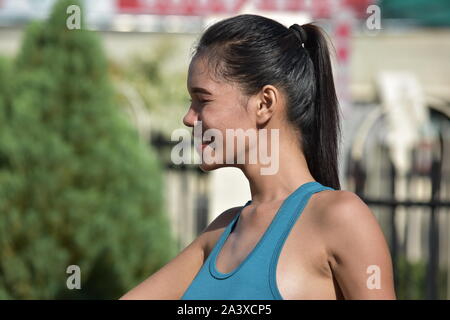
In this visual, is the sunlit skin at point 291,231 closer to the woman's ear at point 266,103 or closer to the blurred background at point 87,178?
the woman's ear at point 266,103

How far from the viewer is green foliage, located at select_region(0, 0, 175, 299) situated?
5035 mm

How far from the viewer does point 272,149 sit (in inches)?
77.4

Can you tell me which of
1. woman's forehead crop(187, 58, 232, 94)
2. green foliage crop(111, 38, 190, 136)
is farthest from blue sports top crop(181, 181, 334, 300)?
green foliage crop(111, 38, 190, 136)

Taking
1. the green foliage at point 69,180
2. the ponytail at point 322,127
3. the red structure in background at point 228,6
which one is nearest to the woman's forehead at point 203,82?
the ponytail at point 322,127

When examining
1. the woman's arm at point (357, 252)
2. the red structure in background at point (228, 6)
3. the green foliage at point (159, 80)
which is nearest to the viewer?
the woman's arm at point (357, 252)

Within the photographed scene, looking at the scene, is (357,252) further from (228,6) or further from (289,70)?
(228,6)

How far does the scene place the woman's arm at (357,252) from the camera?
1681 mm

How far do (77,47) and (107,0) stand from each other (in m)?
5.95

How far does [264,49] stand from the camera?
6.47 feet

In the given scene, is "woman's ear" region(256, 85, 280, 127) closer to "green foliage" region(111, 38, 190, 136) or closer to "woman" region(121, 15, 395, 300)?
"woman" region(121, 15, 395, 300)

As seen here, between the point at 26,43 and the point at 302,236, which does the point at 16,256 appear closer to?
the point at 26,43

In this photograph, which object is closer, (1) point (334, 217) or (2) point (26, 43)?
(1) point (334, 217)

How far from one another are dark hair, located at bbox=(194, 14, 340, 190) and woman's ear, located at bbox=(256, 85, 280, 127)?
0.05ft

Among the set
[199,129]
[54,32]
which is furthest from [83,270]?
[199,129]
